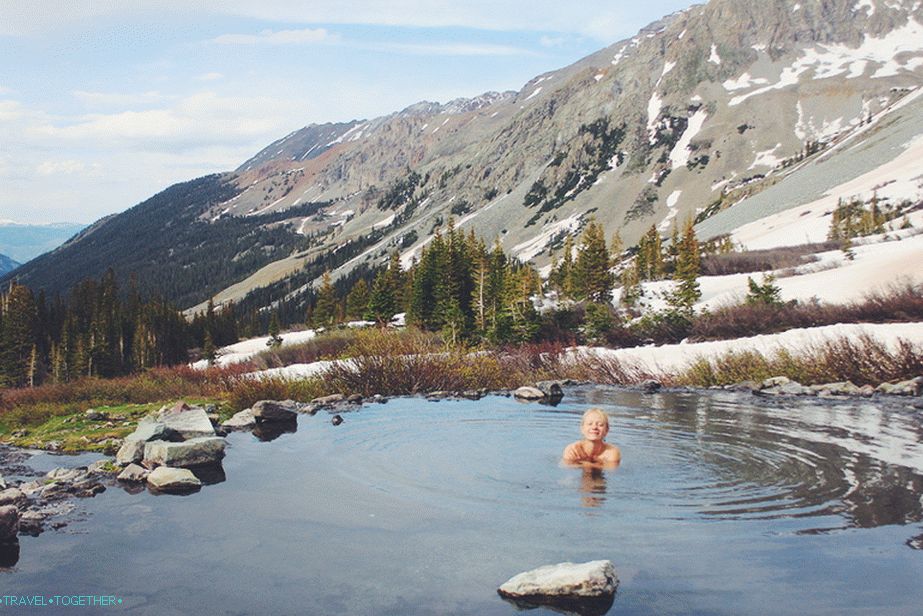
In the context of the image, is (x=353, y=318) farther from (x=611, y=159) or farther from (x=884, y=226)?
(x=611, y=159)

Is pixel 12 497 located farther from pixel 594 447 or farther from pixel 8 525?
pixel 594 447

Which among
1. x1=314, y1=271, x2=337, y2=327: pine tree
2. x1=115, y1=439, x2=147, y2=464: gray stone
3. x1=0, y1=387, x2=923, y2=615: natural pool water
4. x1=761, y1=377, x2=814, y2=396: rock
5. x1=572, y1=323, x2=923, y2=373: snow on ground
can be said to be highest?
x1=314, y1=271, x2=337, y2=327: pine tree

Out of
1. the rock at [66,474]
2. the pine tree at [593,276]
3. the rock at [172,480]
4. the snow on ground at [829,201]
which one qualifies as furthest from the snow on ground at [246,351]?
the snow on ground at [829,201]

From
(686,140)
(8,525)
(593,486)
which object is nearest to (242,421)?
(8,525)

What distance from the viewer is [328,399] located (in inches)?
761

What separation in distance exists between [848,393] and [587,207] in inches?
6328

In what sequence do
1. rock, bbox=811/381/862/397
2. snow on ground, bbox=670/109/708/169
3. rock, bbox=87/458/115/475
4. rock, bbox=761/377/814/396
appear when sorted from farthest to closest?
snow on ground, bbox=670/109/708/169 → rock, bbox=761/377/814/396 → rock, bbox=811/381/862/397 → rock, bbox=87/458/115/475

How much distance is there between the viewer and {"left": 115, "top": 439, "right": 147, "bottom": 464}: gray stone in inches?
496

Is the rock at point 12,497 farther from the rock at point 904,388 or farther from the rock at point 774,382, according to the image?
the rock at point 904,388

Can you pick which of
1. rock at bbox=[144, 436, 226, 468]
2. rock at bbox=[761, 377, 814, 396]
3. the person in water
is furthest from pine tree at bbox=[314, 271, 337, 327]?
the person in water

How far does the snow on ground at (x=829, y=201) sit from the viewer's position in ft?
271

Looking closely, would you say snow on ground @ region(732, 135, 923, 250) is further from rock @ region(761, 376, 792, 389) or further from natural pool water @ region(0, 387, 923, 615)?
natural pool water @ region(0, 387, 923, 615)

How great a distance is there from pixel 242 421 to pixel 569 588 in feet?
37.8

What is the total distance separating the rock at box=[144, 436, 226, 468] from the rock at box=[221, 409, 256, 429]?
3.35 m
